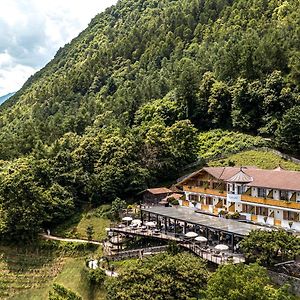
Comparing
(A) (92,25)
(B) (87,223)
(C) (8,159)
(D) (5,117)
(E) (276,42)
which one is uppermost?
(A) (92,25)

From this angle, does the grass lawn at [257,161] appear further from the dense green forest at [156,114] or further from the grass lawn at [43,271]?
the grass lawn at [43,271]

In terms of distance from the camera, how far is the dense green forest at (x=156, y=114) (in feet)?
176

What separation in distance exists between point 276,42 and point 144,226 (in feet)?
135

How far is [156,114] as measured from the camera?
7512 centimetres

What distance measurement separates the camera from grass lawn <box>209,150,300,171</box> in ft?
176

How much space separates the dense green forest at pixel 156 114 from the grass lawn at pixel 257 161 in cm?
247

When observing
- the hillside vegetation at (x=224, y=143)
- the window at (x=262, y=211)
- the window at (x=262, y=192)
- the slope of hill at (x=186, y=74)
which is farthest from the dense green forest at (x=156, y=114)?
the window at (x=262, y=211)

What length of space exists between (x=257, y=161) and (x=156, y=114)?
80.7 feet

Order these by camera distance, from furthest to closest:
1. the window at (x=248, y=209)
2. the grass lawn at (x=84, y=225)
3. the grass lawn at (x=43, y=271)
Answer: the grass lawn at (x=84, y=225) → the window at (x=248, y=209) → the grass lawn at (x=43, y=271)

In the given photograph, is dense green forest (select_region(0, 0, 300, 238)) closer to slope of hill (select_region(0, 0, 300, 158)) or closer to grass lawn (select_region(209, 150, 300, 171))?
slope of hill (select_region(0, 0, 300, 158))

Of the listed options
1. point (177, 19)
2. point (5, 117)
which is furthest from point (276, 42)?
point (5, 117)

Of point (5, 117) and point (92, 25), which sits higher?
point (92, 25)

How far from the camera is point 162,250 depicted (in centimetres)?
3675

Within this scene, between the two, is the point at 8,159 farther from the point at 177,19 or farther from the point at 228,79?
the point at 177,19
